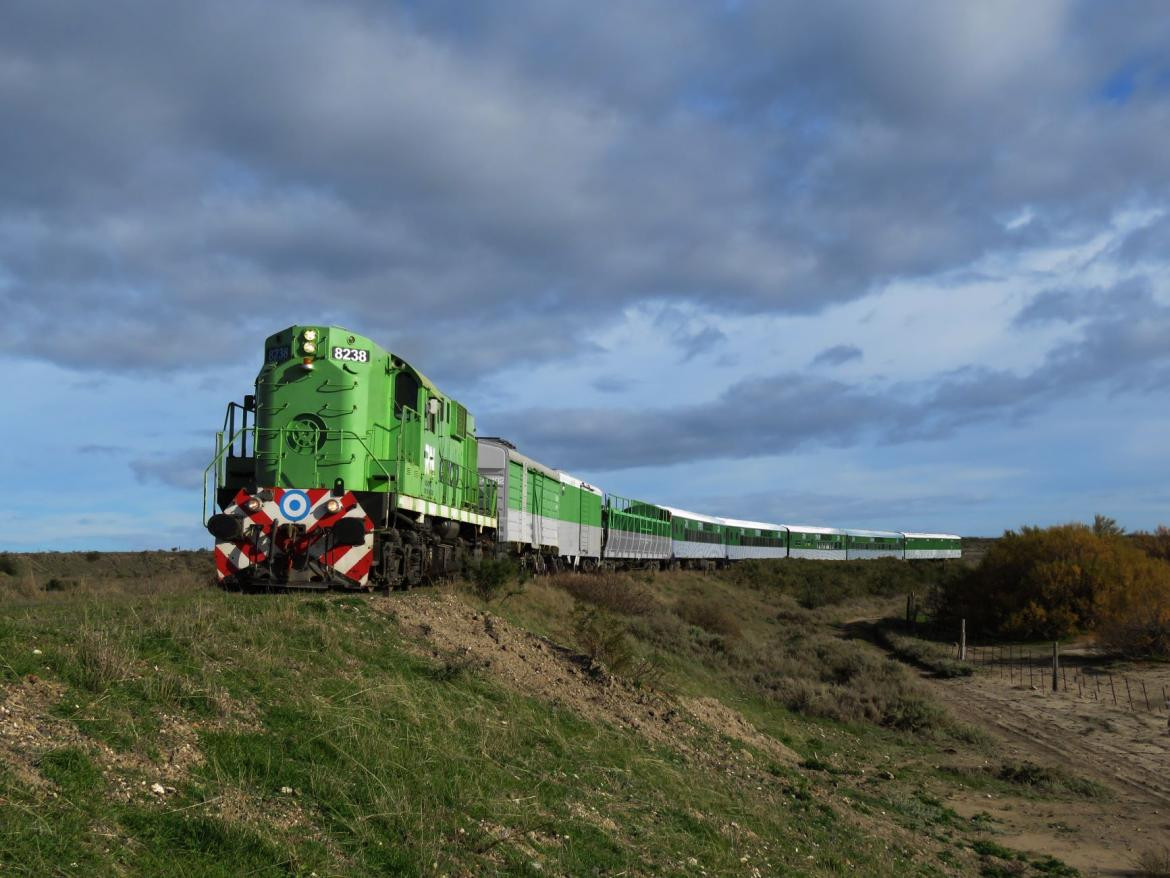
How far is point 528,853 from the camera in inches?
255

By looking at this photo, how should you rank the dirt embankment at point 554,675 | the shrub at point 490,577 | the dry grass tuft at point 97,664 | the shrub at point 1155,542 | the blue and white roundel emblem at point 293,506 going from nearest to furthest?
1. the dry grass tuft at point 97,664
2. the dirt embankment at point 554,675
3. the blue and white roundel emblem at point 293,506
4. the shrub at point 490,577
5. the shrub at point 1155,542

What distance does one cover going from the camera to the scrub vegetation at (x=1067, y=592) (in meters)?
30.4

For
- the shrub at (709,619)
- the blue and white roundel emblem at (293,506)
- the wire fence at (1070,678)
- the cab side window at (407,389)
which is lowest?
the wire fence at (1070,678)

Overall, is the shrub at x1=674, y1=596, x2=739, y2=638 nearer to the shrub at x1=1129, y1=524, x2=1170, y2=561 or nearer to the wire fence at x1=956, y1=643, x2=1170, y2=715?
the wire fence at x1=956, y1=643, x2=1170, y2=715

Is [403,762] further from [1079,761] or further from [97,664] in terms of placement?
[1079,761]

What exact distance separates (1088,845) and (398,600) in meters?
9.67

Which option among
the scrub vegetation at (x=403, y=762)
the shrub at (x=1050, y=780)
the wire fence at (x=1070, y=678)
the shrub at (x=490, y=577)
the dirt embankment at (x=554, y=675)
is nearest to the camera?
the scrub vegetation at (x=403, y=762)

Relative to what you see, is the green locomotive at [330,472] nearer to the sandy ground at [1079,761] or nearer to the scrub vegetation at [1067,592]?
the sandy ground at [1079,761]

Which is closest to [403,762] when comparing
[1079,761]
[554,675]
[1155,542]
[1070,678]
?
[554,675]

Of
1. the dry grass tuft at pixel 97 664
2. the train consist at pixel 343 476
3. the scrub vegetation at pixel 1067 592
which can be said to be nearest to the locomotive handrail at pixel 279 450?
the train consist at pixel 343 476

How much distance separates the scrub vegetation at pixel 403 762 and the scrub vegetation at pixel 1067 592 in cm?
1764

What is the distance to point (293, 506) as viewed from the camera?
1449cm

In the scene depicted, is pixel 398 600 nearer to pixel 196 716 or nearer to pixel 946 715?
pixel 196 716

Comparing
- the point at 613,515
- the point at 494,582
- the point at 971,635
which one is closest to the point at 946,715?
the point at 494,582
